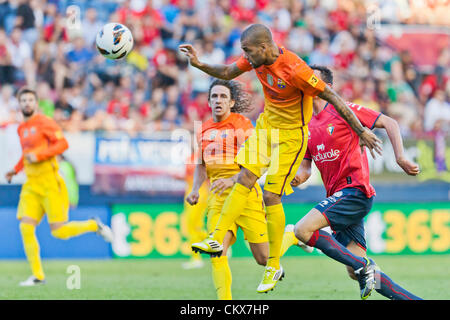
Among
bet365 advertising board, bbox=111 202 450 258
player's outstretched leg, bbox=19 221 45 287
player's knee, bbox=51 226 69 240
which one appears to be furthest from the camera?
bet365 advertising board, bbox=111 202 450 258

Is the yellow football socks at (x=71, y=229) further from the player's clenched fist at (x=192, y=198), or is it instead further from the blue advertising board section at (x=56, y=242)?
the player's clenched fist at (x=192, y=198)

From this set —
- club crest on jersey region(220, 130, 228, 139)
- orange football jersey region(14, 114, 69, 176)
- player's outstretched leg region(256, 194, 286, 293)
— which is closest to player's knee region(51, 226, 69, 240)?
orange football jersey region(14, 114, 69, 176)

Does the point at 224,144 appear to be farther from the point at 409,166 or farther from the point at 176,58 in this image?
the point at 176,58

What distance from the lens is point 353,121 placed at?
681cm

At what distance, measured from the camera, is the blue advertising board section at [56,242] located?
45.7 ft

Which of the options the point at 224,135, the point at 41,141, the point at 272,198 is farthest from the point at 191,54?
the point at 41,141

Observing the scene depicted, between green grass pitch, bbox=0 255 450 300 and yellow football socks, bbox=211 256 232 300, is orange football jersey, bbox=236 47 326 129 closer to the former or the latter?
yellow football socks, bbox=211 256 232 300

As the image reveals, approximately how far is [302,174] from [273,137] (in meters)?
0.93

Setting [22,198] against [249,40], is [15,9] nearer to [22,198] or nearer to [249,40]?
[22,198]

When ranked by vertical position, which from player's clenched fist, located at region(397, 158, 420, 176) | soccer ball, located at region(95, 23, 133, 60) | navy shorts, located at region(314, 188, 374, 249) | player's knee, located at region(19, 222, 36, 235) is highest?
soccer ball, located at region(95, 23, 133, 60)

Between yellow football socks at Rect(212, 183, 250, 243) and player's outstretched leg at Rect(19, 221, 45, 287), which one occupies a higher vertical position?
yellow football socks at Rect(212, 183, 250, 243)

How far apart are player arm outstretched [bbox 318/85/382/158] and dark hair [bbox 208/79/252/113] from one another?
68.7 inches

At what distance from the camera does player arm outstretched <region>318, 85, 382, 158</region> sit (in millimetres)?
6738

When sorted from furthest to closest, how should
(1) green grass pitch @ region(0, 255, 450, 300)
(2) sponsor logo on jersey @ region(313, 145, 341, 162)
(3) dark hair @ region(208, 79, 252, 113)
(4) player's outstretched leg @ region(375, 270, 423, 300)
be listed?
(1) green grass pitch @ region(0, 255, 450, 300)
(3) dark hair @ region(208, 79, 252, 113)
(2) sponsor logo on jersey @ region(313, 145, 341, 162)
(4) player's outstretched leg @ region(375, 270, 423, 300)
